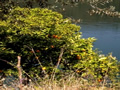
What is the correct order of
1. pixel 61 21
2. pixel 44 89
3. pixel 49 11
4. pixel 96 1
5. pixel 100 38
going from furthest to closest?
pixel 100 38, pixel 49 11, pixel 61 21, pixel 96 1, pixel 44 89

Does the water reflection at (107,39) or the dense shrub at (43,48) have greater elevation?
the dense shrub at (43,48)

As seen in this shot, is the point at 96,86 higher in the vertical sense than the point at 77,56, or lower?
higher

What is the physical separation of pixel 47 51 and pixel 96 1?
5.50 feet

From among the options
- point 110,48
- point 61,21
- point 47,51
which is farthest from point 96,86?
point 110,48

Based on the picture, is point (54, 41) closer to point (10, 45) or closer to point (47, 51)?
point (47, 51)

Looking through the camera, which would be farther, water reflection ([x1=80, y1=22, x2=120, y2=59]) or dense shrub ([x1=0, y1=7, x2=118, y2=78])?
water reflection ([x1=80, y1=22, x2=120, y2=59])

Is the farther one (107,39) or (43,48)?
(107,39)

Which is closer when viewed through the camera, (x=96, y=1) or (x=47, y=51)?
(x=96, y=1)

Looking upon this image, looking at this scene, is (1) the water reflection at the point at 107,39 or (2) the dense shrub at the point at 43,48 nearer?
(2) the dense shrub at the point at 43,48

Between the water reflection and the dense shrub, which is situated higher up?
the dense shrub

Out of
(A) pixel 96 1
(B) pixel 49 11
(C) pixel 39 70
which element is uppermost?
(A) pixel 96 1

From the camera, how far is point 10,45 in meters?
5.89

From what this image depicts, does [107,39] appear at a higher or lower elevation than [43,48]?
lower

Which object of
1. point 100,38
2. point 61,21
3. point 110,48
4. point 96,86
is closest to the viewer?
point 96,86
